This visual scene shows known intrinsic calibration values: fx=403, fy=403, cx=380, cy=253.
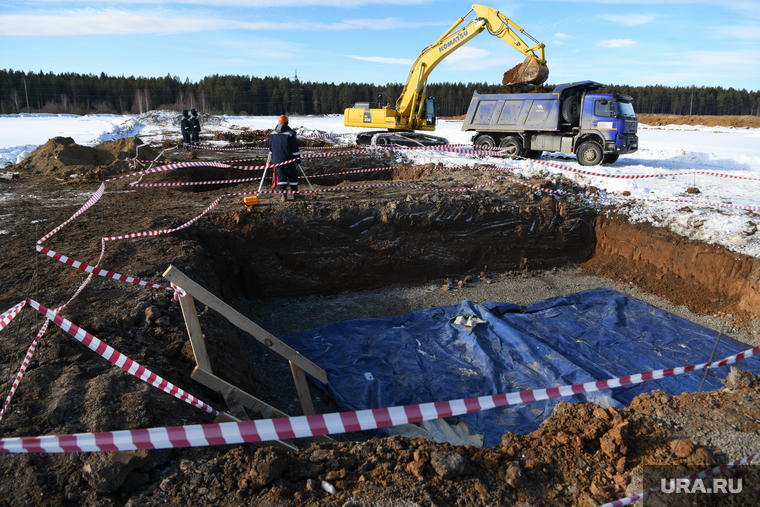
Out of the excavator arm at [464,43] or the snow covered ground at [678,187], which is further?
the excavator arm at [464,43]

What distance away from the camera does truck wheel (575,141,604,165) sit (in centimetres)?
1294

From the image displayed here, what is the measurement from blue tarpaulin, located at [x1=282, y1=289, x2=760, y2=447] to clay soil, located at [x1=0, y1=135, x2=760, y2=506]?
2.48ft

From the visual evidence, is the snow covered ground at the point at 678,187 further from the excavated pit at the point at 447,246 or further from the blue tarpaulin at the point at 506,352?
the blue tarpaulin at the point at 506,352

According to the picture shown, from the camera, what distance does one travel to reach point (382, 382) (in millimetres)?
5395

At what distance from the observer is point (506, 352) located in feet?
19.5

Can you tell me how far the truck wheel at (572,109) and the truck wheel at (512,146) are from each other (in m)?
1.73

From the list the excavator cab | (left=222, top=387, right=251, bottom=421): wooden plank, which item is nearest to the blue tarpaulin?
(left=222, top=387, right=251, bottom=421): wooden plank

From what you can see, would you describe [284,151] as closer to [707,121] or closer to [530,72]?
[530,72]

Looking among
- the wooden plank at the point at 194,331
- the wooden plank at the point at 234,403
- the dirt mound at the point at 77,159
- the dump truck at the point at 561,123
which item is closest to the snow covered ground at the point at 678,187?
the dump truck at the point at 561,123

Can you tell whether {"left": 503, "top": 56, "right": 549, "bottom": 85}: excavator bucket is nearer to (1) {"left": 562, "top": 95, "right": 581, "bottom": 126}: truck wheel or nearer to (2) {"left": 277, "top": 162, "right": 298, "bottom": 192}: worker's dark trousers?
(1) {"left": 562, "top": 95, "right": 581, "bottom": 126}: truck wheel

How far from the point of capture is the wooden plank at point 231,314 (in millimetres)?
3412

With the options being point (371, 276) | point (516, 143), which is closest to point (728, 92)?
point (516, 143)

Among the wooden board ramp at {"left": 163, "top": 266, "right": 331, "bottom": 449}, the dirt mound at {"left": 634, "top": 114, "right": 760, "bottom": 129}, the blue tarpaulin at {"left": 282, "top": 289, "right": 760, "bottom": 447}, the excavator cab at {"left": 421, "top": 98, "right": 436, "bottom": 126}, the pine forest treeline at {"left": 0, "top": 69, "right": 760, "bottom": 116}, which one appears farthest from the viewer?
the pine forest treeline at {"left": 0, "top": 69, "right": 760, "bottom": 116}

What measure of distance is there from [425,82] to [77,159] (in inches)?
517
